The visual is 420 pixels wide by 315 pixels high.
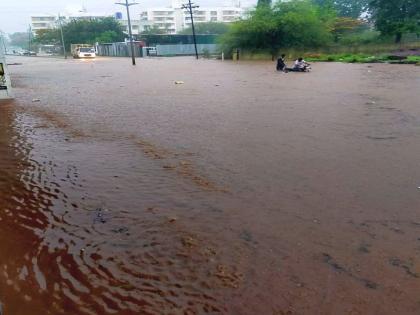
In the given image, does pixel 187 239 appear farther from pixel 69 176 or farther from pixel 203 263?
pixel 69 176

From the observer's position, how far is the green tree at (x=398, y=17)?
39.7 metres

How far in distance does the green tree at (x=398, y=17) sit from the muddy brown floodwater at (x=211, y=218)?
3755 centimetres

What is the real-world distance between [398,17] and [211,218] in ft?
150

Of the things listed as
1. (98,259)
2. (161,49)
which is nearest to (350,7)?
(161,49)

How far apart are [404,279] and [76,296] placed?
252cm

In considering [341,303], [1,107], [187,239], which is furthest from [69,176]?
[1,107]

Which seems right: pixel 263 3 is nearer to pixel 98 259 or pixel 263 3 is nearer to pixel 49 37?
pixel 98 259

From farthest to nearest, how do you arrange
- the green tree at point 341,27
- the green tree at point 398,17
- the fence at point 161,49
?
the fence at point 161,49
the green tree at point 341,27
the green tree at point 398,17

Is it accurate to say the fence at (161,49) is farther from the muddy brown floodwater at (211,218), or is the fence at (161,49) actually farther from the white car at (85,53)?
the muddy brown floodwater at (211,218)

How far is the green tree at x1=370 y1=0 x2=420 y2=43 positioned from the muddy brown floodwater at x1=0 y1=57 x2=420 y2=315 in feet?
123

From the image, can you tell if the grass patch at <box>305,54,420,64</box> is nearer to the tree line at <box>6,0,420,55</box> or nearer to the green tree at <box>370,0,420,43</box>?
the tree line at <box>6,0,420,55</box>

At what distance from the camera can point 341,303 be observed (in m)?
2.74

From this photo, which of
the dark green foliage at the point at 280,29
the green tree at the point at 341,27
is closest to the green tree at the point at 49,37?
the dark green foliage at the point at 280,29

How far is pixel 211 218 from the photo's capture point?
3971 mm
